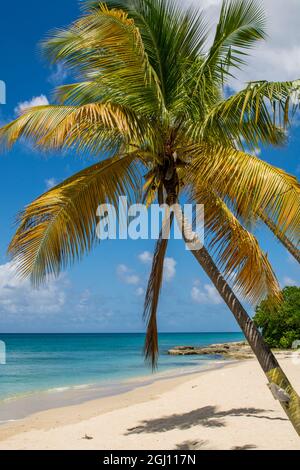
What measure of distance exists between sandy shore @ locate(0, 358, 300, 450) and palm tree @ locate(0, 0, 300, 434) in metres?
3.46

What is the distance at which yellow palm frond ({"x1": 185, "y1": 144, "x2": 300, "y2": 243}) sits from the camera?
518 cm

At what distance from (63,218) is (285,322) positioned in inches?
1214

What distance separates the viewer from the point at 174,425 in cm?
1104

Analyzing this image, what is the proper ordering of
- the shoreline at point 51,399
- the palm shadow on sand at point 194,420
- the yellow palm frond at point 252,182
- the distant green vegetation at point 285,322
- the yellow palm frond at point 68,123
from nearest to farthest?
the yellow palm frond at point 252,182, the yellow palm frond at point 68,123, the palm shadow on sand at point 194,420, the shoreline at point 51,399, the distant green vegetation at point 285,322

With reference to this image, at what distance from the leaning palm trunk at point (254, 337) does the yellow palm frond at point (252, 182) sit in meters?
0.64

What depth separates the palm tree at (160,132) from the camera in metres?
5.64

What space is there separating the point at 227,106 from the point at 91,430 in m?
8.32

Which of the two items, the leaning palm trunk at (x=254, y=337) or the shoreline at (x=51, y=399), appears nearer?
the leaning palm trunk at (x=254, y=337)

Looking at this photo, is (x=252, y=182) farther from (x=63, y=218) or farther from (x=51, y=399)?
(x=51, y=399)

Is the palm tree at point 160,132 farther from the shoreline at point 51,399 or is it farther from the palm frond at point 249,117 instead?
the shoreline at point 51,399

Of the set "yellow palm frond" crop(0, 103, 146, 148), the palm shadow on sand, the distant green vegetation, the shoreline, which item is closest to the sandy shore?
the palm shadow on sand

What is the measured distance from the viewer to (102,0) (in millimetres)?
6723

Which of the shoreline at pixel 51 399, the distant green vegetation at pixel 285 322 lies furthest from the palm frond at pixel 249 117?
the distant green vegetation at pixel 285 322
